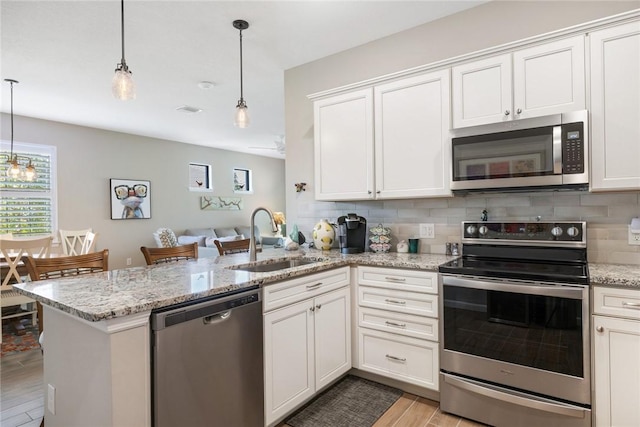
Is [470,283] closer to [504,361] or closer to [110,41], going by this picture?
[504,361]

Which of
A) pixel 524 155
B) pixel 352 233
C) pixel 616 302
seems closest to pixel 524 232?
pixel 524 155

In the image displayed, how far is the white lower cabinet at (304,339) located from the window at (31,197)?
16.4ft

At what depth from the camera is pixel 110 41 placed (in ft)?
9.55

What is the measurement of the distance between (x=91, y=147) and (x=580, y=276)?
259 inches

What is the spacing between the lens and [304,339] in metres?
2.13

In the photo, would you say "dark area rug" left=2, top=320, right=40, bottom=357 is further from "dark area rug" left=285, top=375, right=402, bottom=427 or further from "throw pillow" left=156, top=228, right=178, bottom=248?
"dark area rug" left=285, top=375, right=402, bottom=427

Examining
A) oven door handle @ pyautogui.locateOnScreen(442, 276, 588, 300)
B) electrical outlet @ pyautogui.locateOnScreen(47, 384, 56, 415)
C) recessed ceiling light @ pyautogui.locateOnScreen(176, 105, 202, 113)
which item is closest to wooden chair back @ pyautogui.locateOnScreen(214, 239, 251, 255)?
electrical outlet @ pyautogui.locateOnScreen(47, 384, 56, 415)

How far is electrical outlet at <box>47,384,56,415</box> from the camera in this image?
5.40ft

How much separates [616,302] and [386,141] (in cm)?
166

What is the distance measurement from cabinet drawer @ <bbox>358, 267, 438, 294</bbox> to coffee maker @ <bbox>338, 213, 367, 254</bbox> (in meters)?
0.40

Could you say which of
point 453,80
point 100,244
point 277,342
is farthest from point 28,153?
point 453,80

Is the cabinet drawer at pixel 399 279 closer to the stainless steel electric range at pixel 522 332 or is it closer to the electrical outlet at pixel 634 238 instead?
the stainless steel electric range at pixel 522 332

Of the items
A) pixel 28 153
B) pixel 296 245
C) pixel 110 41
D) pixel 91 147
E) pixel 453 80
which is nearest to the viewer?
pixel 453 80

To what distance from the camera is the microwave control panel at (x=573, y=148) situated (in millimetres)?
1950
